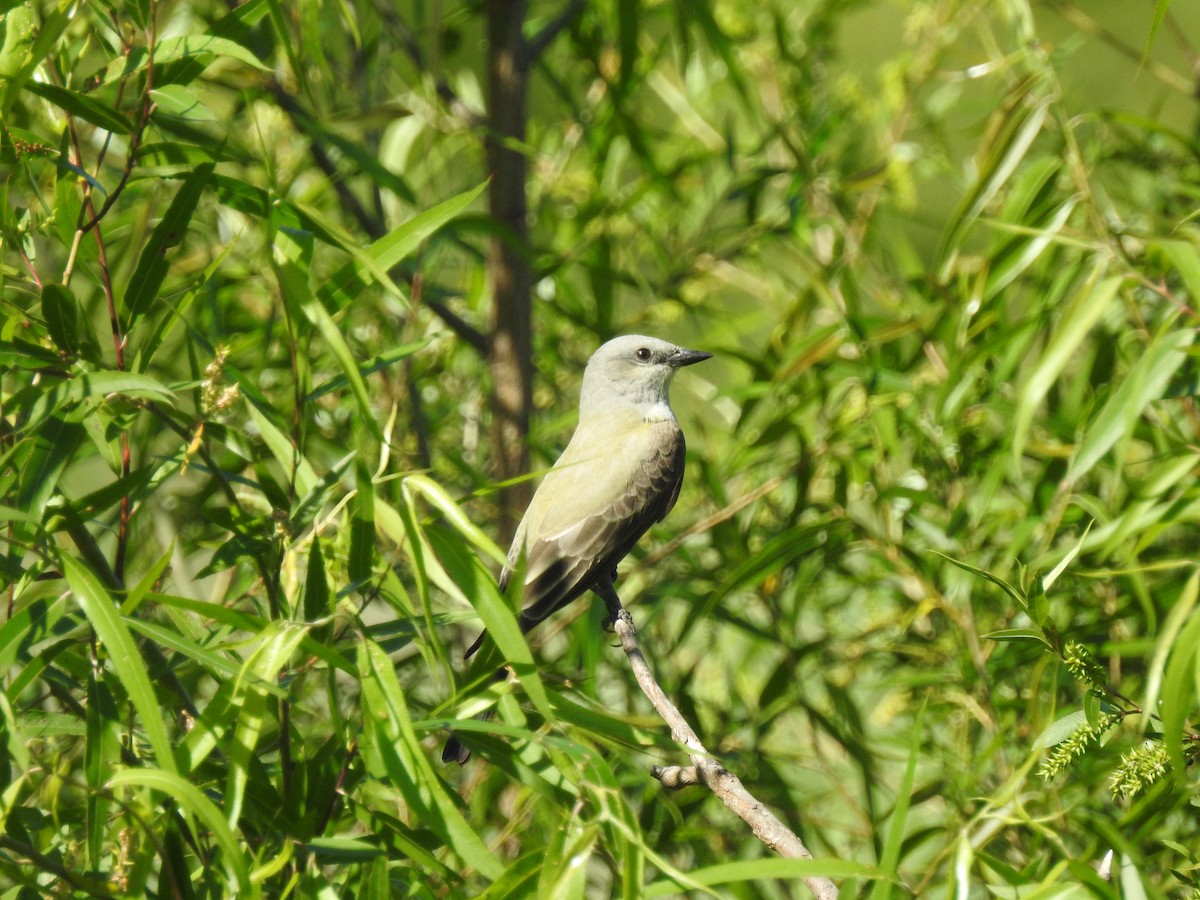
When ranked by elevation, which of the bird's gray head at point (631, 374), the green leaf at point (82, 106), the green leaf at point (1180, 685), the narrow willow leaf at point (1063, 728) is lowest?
the narrow willow leaf at point (1063, 728)

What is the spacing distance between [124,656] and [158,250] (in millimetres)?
761

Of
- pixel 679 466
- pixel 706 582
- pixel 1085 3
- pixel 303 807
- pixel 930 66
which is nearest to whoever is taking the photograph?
pixel 303 807

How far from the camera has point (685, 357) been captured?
164 inches

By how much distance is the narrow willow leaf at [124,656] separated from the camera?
1708mm

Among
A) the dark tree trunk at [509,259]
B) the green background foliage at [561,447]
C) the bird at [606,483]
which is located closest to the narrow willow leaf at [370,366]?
the green background foliage at [561,447]

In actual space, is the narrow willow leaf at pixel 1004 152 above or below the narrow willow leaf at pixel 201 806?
above

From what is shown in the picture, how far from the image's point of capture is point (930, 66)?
4.33 meters

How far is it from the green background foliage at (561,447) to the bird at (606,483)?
0.14 m

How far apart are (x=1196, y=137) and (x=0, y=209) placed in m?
3.05

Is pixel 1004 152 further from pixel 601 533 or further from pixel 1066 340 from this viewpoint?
pixel 601 533

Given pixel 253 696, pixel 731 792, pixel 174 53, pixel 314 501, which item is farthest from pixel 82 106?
pixel 731 792

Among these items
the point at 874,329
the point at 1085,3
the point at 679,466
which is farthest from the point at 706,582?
the point at 1085,3

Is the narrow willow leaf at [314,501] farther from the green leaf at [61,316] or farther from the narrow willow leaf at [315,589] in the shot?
the green leaf at [61,316]

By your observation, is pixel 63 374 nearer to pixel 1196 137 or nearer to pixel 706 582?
pixel 706 582
